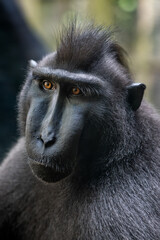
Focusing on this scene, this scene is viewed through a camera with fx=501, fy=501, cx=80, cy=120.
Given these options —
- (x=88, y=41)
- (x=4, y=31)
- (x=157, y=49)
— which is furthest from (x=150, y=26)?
(x=88, y=41)

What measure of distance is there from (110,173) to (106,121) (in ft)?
1.45

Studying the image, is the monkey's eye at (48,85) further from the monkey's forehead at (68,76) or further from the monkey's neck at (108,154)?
the monkey's neck at (108,154)

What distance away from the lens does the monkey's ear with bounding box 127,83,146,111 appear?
158 inches

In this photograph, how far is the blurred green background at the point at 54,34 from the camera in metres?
7.59

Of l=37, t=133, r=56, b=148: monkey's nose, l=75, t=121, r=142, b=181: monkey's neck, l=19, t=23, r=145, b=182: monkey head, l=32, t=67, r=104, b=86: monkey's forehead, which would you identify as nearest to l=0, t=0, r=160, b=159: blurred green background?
l=19, t=23, r=145, b=182: monkey head

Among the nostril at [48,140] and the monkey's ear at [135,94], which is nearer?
the nostril at [48,140]

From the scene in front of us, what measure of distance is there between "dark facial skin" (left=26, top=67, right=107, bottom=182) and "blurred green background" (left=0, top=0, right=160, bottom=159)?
0.66 metres

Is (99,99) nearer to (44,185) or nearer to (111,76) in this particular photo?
(111,76)

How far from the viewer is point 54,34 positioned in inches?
172

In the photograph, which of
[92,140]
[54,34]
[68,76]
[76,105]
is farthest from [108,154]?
[54,34]

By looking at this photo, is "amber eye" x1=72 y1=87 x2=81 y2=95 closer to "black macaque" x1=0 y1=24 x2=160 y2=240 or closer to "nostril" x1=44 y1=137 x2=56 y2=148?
"black macaque" x1=0 y1=24 x2=160 y2=240

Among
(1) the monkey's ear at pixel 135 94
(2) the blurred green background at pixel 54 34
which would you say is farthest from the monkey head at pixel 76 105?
(2) the blurred green background at pixel 54 34

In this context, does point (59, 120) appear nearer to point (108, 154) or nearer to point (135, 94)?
point (108, 154)

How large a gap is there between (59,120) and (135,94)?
681 millimetres
